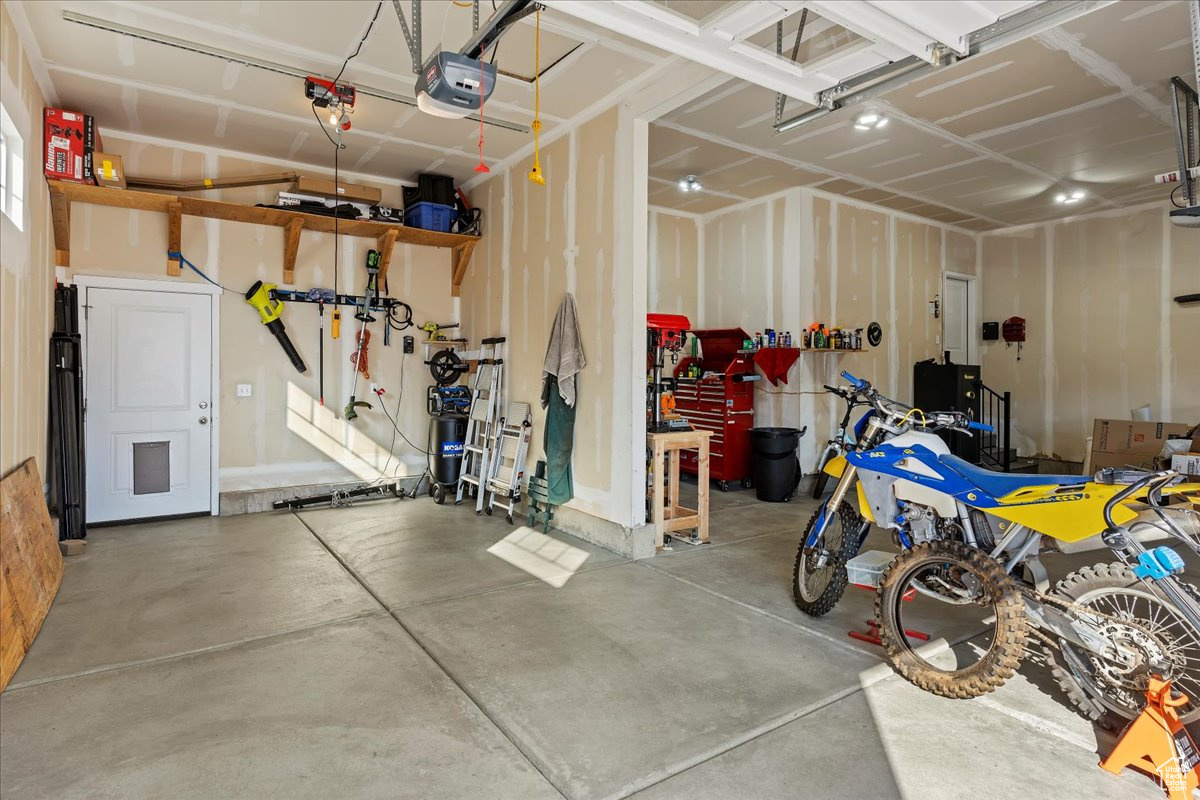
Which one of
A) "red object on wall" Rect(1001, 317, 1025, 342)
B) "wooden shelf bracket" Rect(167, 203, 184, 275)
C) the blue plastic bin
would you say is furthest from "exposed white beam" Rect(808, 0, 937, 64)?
"red object on wall" Rect(1001, 317, 1025, 342)

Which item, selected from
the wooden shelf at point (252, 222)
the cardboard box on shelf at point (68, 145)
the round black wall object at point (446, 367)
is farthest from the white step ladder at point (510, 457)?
the cardboard box on shelf at point (68, 145)

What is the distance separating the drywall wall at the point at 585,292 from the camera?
14.4 ft

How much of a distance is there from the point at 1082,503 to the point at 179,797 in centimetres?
301

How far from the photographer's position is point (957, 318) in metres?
8.15

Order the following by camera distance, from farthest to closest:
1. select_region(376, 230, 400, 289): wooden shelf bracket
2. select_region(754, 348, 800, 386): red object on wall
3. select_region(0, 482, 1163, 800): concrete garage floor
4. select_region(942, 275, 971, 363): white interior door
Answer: select_region(942, 275, 971, 363): white interior door < select_region(754, 348, 800, 386): red object on wall < select_region(376, 230, 400, 289): wooden shelf bracket < select_region(0, 482, 1163, 800): concrete garage floor

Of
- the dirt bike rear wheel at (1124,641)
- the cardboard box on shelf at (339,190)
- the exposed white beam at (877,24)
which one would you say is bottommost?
the dirt bike rear wheel at (1124,641)

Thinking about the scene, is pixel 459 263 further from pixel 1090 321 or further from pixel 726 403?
pixel 1090 321

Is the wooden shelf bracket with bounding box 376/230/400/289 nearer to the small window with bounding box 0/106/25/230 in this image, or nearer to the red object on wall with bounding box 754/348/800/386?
the small window with bounding box 0/106/25/230

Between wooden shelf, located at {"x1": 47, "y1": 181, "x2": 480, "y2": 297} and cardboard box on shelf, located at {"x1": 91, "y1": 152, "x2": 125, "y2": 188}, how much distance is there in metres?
0.05

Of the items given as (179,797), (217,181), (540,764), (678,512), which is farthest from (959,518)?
(217,181)

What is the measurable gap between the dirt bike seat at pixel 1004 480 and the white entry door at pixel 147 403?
5.83 meters

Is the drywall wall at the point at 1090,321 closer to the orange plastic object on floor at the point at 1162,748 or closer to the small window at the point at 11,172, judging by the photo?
the orange plastic object on floor at the point at 1162,748

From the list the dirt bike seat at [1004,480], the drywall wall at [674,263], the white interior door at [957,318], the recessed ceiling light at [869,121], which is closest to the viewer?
the dirt bike seat at [1004,480]

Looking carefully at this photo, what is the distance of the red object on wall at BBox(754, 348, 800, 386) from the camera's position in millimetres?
6379
